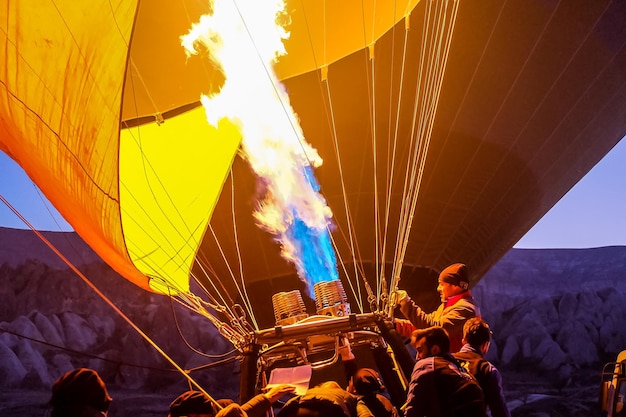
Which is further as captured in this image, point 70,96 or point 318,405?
point 70,96

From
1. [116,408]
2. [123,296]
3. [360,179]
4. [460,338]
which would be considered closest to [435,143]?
[360,179]

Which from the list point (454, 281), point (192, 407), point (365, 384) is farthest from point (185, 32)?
point (192, 407)

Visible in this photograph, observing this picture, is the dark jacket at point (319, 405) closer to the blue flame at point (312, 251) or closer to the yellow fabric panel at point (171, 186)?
the yellow fabric panel at point (171, 186)

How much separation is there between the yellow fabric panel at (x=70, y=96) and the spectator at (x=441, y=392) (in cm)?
186

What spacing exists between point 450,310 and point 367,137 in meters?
4.21

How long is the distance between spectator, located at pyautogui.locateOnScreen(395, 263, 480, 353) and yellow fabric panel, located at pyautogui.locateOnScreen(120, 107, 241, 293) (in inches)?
84.6

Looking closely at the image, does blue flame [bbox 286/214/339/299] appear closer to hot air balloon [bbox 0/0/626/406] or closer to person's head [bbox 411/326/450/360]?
hot air balloon [bbox 0/0/626/406]

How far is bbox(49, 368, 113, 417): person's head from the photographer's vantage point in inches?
67.6

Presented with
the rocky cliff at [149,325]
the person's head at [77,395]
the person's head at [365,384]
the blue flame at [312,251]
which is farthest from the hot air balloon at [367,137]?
the rocky cliff at [149,325]

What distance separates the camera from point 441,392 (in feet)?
6.88

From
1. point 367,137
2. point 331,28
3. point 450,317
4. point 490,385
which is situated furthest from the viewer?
point 367,137

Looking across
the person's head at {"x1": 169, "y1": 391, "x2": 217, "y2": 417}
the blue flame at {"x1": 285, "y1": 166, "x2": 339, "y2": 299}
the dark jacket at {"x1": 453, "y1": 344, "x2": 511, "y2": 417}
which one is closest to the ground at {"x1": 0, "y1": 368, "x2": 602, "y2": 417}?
the blue flame at {"x1": 285, "y1": 166, "x2": 339, "y2": 299}

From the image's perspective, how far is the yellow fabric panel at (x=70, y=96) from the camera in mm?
2885

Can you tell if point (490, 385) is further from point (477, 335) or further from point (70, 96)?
point (70, 96)
